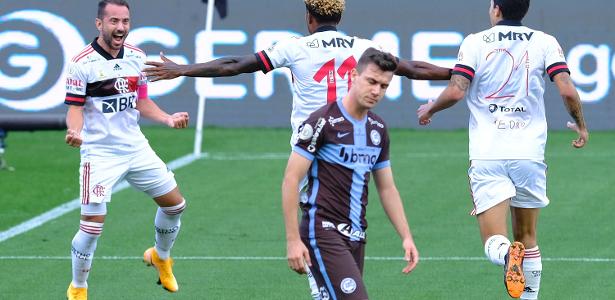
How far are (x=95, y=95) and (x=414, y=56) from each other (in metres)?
14.2

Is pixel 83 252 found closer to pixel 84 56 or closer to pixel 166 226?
pixel 166 226

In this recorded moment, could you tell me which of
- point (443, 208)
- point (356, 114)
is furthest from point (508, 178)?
point (443, 208)

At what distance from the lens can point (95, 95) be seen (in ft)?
33.8

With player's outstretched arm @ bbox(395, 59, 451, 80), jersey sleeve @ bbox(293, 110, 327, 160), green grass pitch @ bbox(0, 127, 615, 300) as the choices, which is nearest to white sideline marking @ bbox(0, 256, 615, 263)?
green grass pitch @ bbox(0, 127, 615, 300)

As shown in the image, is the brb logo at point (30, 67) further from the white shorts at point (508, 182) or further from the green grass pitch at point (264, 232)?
the white shorts at point (508, 182)

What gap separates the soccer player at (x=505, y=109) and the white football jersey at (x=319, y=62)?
2.16 ft

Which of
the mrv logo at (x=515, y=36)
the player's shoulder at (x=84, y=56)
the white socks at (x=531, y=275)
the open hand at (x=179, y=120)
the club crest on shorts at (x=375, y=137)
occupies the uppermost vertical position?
the mrv logo at (x=515, y=36)

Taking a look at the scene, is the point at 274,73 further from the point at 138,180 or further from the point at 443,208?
the point at 138,180

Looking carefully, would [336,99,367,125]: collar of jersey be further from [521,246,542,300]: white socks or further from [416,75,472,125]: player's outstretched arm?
[521,246,542,300]: white socks

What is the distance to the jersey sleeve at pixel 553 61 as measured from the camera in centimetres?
946

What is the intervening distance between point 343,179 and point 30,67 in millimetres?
17434

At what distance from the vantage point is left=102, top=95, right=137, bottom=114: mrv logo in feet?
34.1

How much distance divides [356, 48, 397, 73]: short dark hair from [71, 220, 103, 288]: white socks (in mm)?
3304

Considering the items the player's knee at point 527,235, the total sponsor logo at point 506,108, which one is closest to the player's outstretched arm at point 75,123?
the total sponsor logo at point 506,108
